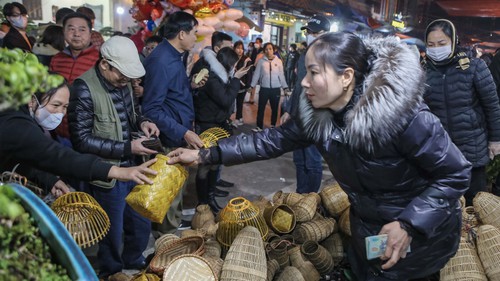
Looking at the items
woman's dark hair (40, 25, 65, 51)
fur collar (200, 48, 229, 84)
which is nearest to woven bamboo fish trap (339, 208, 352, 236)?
fur collar (200, 48, 229, 84)

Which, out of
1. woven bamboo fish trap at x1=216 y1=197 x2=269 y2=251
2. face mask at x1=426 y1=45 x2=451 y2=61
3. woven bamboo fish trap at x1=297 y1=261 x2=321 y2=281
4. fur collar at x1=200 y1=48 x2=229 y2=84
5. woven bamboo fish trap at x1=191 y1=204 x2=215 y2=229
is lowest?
woven bamboo fish trap at x1=191 y1=204 x2=215 y2=229

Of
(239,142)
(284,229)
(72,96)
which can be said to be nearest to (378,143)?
(239,142)

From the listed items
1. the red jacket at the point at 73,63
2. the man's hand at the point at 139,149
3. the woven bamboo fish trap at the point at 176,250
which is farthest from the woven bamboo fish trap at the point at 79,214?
the red jacket at the point at 73,63

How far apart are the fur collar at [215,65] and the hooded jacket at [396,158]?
7.15 feet

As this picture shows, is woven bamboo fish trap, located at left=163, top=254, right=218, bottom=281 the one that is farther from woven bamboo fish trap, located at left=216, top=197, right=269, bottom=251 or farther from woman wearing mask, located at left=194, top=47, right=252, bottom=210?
woman wearing mask, located at left=194, top=47, right=252, bottom=210

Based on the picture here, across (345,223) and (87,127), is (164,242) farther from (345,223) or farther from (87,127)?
(345,223)

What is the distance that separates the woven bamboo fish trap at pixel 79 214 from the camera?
213 centimetres

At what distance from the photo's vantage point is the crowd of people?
5.58ft

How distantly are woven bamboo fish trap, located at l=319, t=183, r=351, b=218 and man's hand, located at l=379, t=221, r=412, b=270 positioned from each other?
141 centimetres

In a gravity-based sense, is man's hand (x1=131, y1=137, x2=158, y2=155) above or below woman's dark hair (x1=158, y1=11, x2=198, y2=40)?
below

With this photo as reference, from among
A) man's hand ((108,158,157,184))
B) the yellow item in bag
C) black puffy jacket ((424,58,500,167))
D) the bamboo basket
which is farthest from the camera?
black puffy jacket ((424,58,500,167))

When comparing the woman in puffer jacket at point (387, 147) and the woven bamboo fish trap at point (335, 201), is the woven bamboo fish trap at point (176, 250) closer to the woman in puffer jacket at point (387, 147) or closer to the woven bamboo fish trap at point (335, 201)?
the woman in puffer jacket at point (387, 147)

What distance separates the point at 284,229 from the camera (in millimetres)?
2977

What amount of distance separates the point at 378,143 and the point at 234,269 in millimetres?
1022
